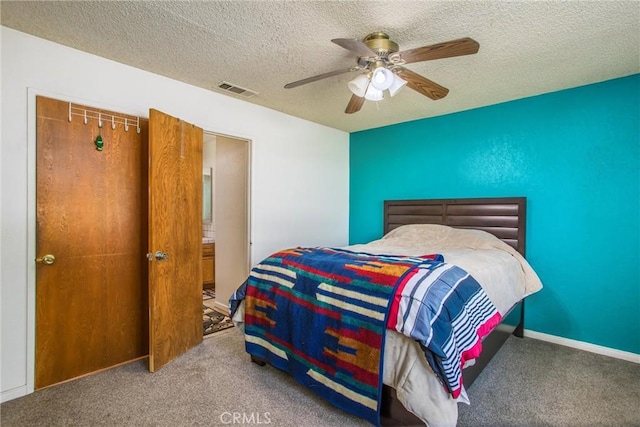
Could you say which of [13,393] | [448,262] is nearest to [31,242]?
[13,393]

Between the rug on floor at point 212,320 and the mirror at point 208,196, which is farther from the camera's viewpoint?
the mirror at point 208,196

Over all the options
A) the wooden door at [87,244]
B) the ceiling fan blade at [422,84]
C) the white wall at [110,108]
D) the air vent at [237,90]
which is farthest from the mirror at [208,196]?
the ceiling fan blade at [422,84]

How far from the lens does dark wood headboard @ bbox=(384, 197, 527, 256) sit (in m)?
3.24

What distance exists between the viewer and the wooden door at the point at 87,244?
2.23 m

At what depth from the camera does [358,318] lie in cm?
181

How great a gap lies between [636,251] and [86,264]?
4.41 metres

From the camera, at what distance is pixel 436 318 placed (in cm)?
158

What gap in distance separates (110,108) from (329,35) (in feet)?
5.87

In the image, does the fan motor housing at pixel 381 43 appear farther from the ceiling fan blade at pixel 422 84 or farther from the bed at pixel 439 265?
the bed at pixel 439 265

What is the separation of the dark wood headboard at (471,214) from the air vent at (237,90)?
2.19 m

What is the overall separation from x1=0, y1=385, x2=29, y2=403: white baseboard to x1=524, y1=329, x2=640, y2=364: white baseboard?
13.8 feet

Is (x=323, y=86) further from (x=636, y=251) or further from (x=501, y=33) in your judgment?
(x=636, y=251)

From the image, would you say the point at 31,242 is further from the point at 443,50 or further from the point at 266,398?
the point at 443,50

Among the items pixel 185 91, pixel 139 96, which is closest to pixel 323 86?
pixel 185 91
